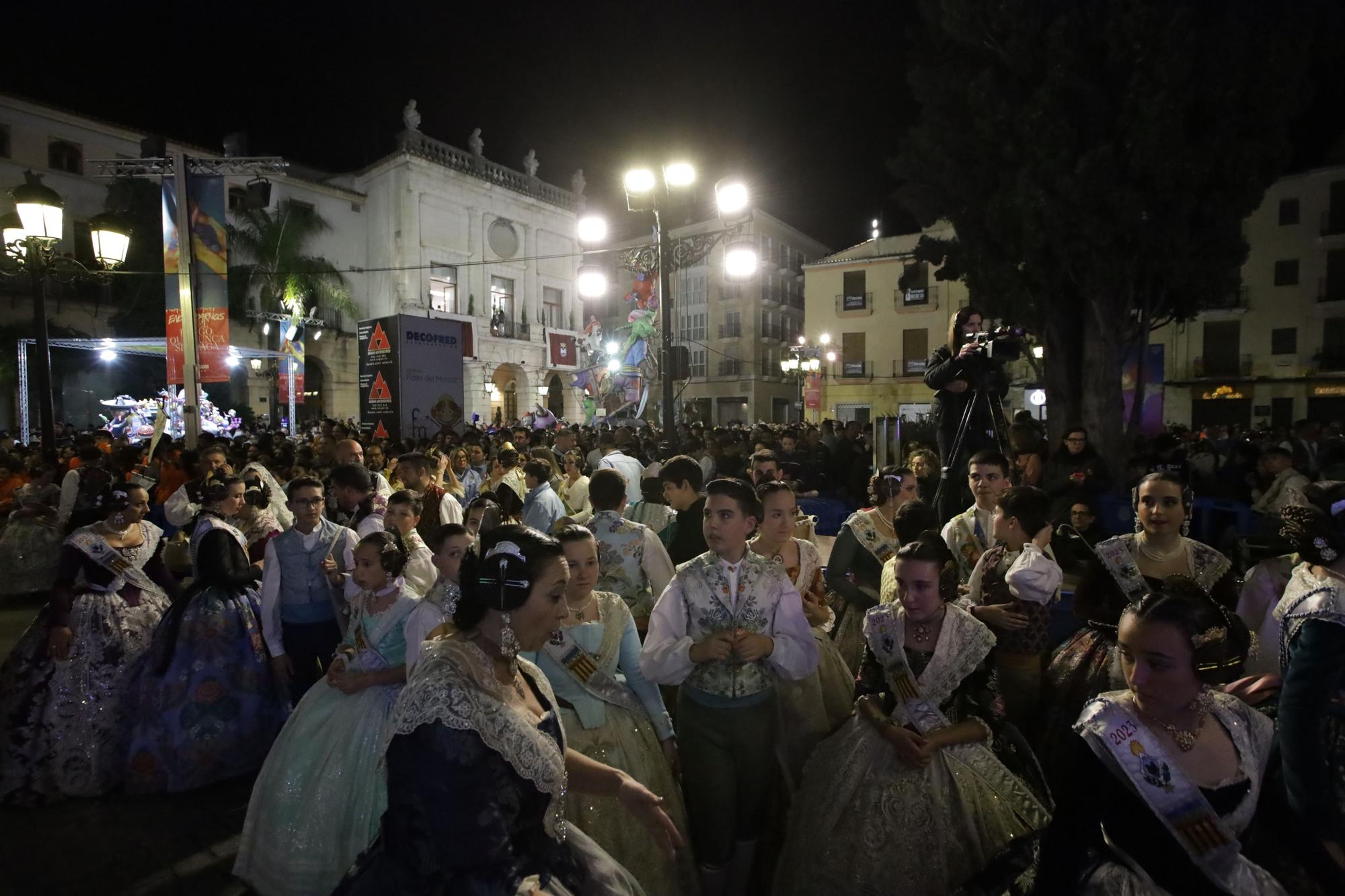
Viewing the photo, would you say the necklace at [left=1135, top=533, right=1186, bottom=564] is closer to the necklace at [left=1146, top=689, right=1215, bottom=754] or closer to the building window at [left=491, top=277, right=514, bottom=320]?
the necklace at [left=1146, top=689, right=1215, bottom=754]

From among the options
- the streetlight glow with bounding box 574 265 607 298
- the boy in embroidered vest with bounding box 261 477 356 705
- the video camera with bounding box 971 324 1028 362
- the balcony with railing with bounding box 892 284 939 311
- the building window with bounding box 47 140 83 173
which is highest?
the building window with bounding box 47 140 83 173

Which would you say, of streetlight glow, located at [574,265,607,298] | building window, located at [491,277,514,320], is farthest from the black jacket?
building window, located at [491,277,514,320]

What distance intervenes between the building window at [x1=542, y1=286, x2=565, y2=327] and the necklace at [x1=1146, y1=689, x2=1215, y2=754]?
39.1 meters

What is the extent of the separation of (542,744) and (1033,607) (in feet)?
8.76

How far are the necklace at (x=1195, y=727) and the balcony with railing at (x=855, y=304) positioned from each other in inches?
1415

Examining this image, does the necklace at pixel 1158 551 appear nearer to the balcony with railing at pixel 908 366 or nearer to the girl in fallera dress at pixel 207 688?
the girl in fallera dress at pixel 207 688

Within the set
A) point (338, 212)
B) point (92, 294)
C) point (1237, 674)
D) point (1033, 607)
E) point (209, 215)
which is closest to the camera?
point (1237, 674)

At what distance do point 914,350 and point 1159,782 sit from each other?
35667 mm

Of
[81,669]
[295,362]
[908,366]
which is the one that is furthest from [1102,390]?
[908,366]

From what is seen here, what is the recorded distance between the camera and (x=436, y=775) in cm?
167

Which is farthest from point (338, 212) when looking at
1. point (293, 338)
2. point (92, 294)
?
point (293, 338)

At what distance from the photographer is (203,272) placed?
1131cm

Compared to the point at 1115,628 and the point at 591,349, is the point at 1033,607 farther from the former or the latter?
the point at 591,349

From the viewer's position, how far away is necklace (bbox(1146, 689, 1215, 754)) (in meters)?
1.96
